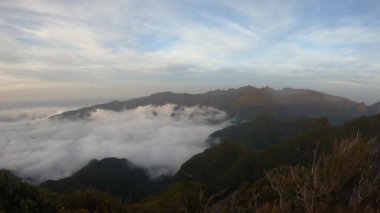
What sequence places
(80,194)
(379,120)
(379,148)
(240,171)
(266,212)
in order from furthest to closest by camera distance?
(379,120) < (240,171) < (80,194) < (379,148) < (266,212)

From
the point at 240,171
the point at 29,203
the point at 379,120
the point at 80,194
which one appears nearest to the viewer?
the point at 29,203

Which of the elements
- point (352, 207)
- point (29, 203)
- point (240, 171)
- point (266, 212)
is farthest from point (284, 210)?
point (240, 171)

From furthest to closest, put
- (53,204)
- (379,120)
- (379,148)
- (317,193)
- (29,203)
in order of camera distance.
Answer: (379,120), (53,204), (29,203), (379,148), (317,193)

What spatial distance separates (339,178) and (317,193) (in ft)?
2.99

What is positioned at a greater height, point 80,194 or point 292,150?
point 80,194

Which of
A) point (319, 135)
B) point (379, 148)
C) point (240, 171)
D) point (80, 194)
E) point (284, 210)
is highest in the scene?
point (379, 148)

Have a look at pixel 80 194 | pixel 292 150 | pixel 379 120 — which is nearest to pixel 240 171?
pixel 292 150

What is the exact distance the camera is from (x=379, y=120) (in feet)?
626

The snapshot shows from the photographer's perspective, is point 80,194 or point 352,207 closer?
point 352,207

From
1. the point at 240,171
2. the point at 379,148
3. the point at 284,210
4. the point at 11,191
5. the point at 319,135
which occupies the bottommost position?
the point at 240,171

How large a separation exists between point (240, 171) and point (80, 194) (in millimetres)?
150825

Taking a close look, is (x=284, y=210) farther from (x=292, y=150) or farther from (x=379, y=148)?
(x=292, y=150)

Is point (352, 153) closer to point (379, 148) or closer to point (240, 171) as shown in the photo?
point (379, 148)

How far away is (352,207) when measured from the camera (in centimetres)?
1116
